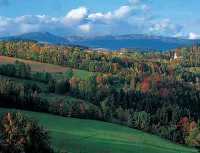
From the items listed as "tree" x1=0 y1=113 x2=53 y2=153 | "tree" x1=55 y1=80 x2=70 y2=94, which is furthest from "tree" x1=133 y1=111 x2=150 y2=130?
"tree" x1=0 y1=113 x2=53 y2=153

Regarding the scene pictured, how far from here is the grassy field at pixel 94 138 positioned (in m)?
72.2

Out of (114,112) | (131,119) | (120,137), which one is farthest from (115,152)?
(114,112)

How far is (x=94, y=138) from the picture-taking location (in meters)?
83.8

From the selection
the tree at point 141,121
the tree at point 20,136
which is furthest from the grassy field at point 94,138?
the tree at point 141,121

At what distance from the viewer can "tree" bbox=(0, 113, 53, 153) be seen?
1811 inches

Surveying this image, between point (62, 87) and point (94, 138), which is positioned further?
point (62, 87)

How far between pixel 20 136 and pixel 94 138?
37.7 m

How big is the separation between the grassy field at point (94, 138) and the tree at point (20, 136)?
1606cm

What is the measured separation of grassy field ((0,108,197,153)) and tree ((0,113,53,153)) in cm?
1606

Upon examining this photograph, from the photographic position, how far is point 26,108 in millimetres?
108750

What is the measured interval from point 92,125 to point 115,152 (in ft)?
106

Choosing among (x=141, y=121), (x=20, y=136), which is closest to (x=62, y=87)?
(x=141, y=121)

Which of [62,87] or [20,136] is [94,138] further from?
[62,87]

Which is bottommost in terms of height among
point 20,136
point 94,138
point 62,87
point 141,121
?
point 141,121
